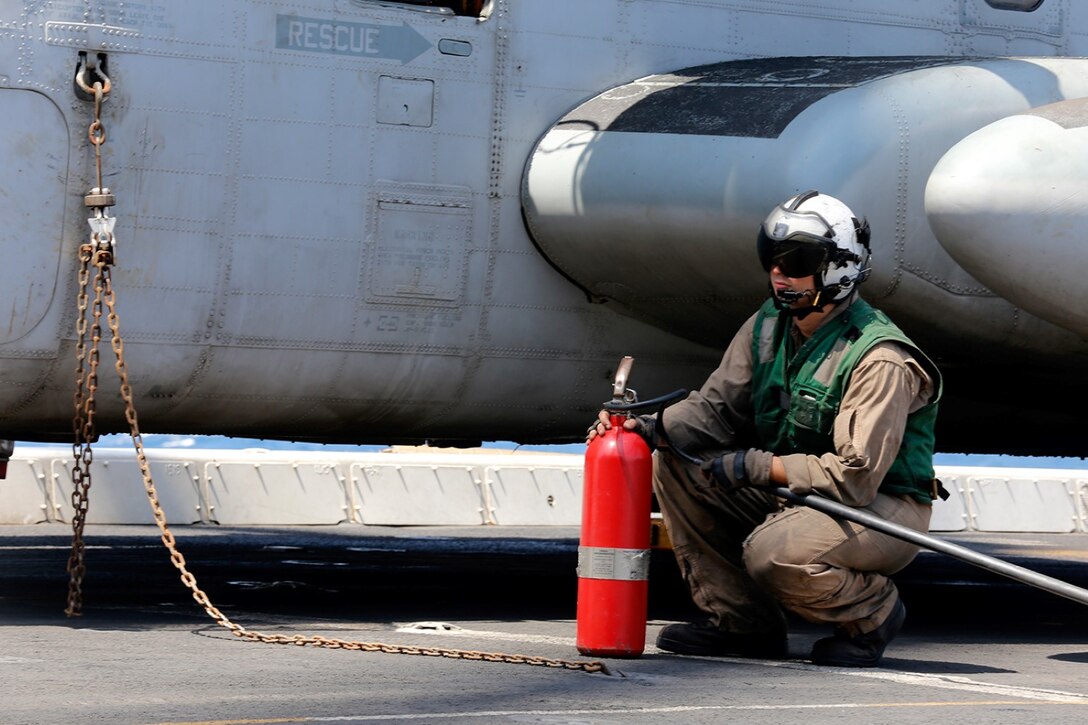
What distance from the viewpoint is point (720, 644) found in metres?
7.23

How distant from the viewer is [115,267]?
791 centimetres

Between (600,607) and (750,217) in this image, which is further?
(750,217)

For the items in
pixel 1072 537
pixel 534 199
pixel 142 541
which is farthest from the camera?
pixel 1072 537

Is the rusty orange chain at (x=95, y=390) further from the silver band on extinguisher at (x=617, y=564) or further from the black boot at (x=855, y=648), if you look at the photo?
the black boot at (x=855, y=648)

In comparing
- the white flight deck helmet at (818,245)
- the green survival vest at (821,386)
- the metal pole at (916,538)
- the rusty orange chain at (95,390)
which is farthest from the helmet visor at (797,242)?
the rusty orange chain at (95,390)

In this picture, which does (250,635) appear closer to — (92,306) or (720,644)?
(92,306)

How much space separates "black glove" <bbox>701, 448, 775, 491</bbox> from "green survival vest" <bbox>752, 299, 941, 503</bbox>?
1.07ft

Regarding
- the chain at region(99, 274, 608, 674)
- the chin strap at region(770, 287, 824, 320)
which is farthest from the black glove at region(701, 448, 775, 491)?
the chain at region(99, 274, 608, 674)

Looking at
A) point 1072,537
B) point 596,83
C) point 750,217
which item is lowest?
point 1072,537

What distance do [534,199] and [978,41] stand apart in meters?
2.70

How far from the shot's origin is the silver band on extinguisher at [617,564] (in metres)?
6.89

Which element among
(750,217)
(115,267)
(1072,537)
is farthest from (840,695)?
(1072,537)

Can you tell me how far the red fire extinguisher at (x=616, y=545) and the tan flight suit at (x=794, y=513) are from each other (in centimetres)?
38

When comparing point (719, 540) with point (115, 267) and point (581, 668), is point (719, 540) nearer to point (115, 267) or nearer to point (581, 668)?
point (581, 668)
